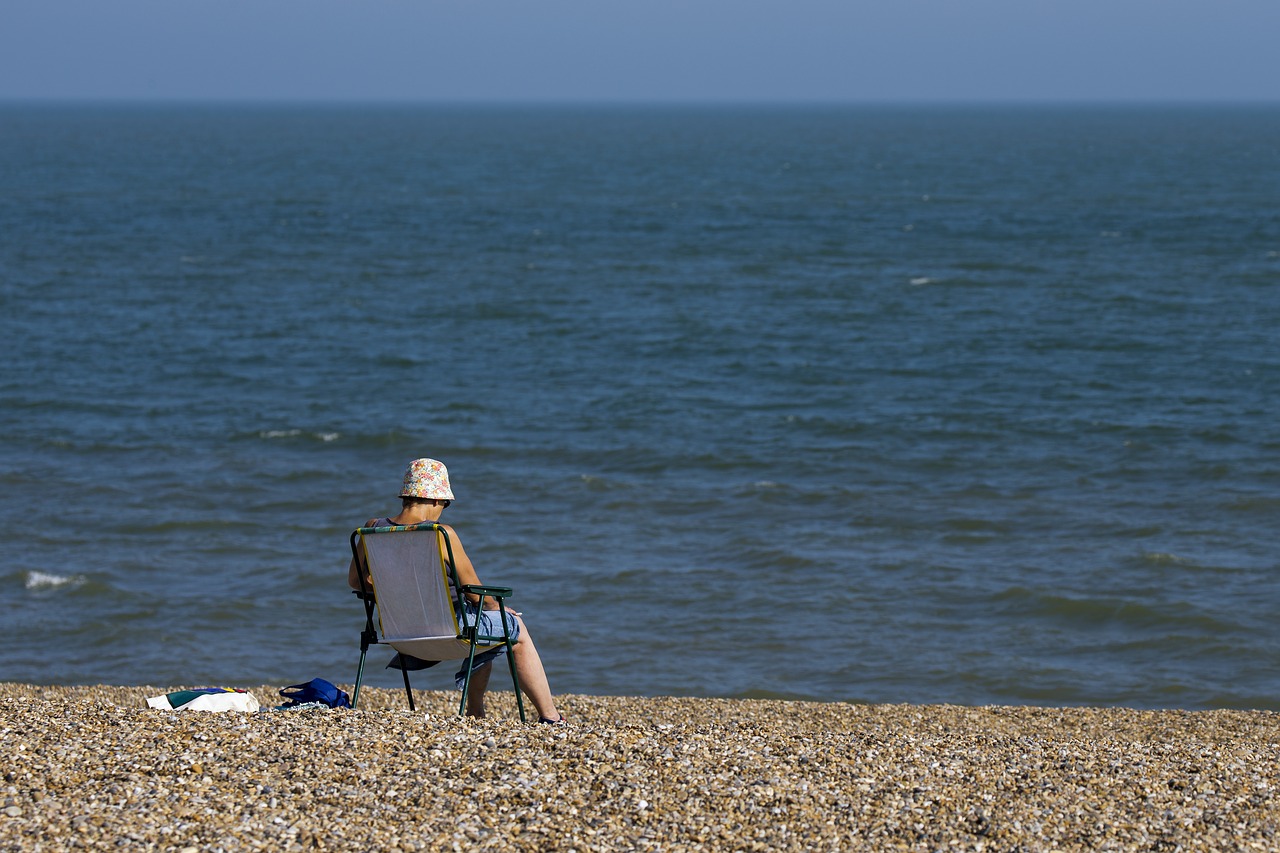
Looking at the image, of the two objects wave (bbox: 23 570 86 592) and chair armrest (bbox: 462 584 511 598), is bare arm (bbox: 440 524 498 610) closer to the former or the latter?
chair armrest (bbox: 462 584 511 598)

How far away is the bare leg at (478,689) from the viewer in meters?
6.75

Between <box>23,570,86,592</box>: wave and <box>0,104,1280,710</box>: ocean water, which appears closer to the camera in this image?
<box>0,104,1280,710</box>: ocean water

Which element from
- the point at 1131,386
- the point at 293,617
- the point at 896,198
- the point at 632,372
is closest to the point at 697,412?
the point at 632,372

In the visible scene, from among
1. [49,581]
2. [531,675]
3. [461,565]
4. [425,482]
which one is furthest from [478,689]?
[49,581]

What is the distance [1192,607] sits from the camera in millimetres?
11391

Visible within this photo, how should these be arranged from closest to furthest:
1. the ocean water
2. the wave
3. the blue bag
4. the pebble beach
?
1. the pebble beach
2. the blue bag
3. the ocean water
4. the wave

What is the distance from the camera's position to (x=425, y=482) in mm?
6406

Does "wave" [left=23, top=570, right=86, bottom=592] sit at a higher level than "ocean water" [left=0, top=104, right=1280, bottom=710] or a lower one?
lower

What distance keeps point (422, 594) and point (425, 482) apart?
49 centimetres

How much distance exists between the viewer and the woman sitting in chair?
21.0ft

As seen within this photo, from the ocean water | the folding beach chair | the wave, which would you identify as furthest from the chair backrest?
the wave

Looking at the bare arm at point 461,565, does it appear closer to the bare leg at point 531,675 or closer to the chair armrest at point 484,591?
the chair armrest at point 484,591

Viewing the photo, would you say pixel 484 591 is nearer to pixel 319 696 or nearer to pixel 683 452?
pixel 319 696

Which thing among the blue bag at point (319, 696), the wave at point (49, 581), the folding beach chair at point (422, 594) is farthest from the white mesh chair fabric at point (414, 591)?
the wave at point (49, 581)
